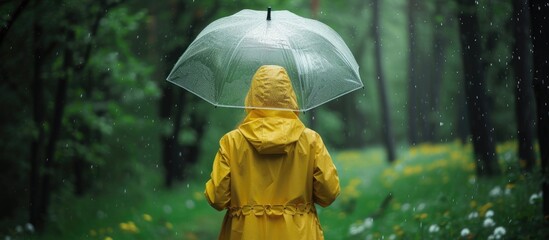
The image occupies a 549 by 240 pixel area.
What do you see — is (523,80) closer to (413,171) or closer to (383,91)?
(413,171)

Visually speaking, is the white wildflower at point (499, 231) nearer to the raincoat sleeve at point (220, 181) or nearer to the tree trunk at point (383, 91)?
the raincoat sleeve at point (220, 181)

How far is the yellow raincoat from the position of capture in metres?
4.66

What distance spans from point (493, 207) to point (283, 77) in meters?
4.37

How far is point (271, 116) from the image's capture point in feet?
15.4

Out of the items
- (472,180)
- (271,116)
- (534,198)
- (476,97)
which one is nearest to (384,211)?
(472,180)

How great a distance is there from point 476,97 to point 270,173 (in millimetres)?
7927

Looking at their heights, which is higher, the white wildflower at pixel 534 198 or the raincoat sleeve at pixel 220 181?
the raincoat sleeve at pixel 220 181

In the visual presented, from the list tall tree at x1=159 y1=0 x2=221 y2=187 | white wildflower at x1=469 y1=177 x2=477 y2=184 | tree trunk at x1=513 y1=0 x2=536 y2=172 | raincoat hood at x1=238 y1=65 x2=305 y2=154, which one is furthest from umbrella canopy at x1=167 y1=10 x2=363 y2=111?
tall tree at x1=159 y1=0 x2=221 y2=187

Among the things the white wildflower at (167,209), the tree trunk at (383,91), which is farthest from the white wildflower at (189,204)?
the tree trunk at (383,91)

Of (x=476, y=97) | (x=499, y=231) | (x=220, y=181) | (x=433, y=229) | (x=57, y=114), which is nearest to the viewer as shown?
(x=220, y=181)

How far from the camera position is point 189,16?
15.8m

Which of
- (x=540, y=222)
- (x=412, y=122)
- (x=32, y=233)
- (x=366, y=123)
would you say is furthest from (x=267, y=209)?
(x=366, y=123)

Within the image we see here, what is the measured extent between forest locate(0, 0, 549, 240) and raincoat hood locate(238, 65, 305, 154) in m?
2.78

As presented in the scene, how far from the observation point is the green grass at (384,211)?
7.55m
